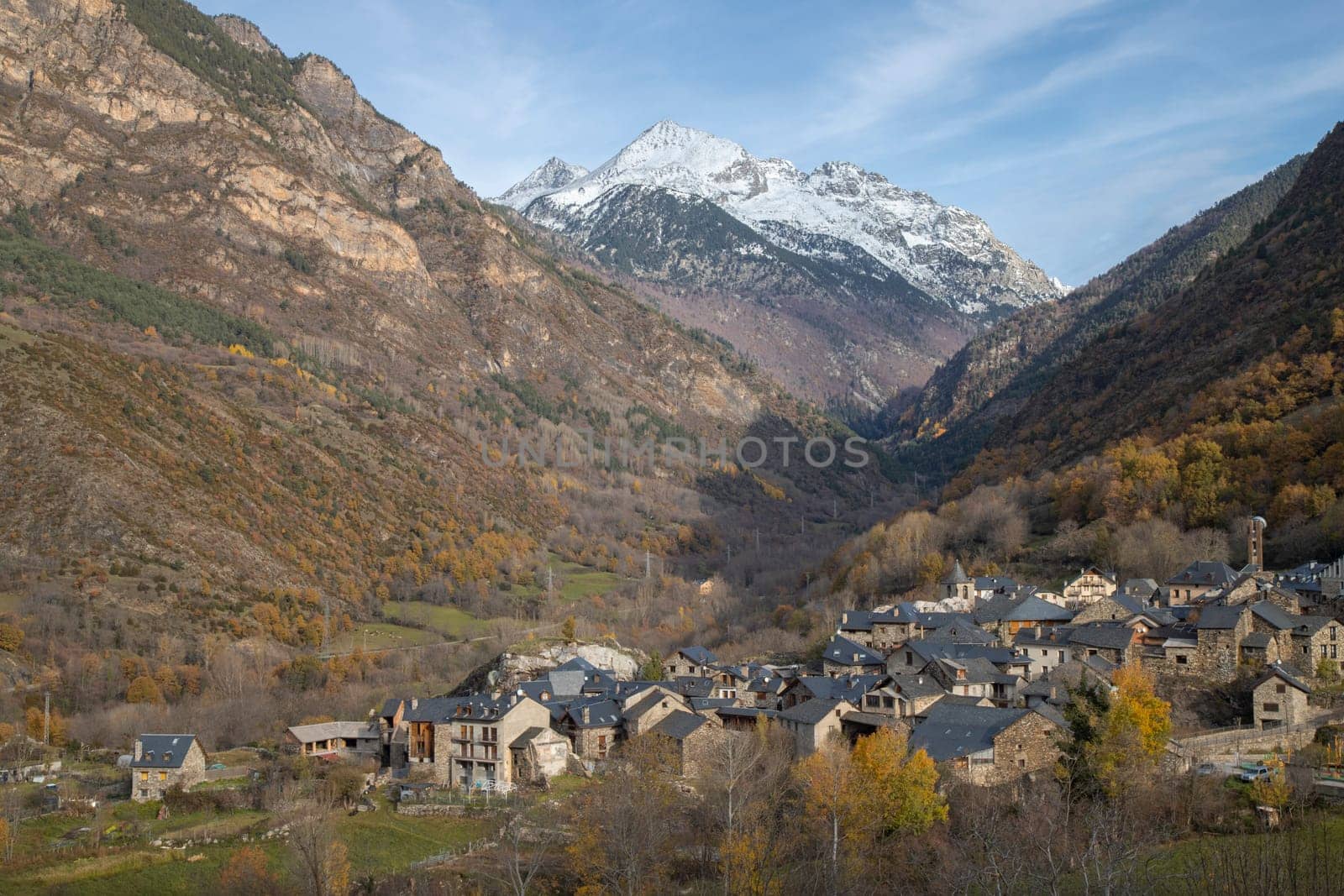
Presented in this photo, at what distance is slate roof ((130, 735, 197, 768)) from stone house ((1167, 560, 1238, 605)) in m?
49.2

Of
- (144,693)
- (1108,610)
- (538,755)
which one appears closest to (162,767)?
(538,755)

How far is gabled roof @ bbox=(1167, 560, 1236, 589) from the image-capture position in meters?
62.9

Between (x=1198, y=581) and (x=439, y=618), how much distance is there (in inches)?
2809

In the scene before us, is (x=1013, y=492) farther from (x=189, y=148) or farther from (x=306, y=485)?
(x=189, y=148)

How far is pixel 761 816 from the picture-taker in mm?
41125

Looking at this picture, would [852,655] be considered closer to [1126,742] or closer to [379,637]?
[1126,742]

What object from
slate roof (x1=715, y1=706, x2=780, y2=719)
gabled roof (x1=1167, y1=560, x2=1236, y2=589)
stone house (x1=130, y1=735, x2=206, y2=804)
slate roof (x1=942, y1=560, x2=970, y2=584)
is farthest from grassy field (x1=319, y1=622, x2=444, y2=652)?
gabled roof (x1=1167, y1=560, x2=1236, y2=589)

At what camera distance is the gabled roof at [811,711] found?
49.1m

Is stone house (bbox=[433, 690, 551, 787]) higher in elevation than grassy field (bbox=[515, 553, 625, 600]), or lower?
lower

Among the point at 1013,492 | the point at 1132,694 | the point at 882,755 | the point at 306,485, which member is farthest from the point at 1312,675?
the point at 306,485

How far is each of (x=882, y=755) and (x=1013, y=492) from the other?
71533mm

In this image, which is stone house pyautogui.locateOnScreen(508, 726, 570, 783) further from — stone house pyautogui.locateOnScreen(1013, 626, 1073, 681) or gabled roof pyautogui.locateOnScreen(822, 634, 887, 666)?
stone house pyautogui.locateOnScreen(1013, 626, 1073, 681)

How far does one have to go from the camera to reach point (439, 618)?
114250 mm

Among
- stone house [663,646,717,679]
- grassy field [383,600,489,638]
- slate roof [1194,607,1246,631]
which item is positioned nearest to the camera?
slate roof [1194,607,1246,631]
